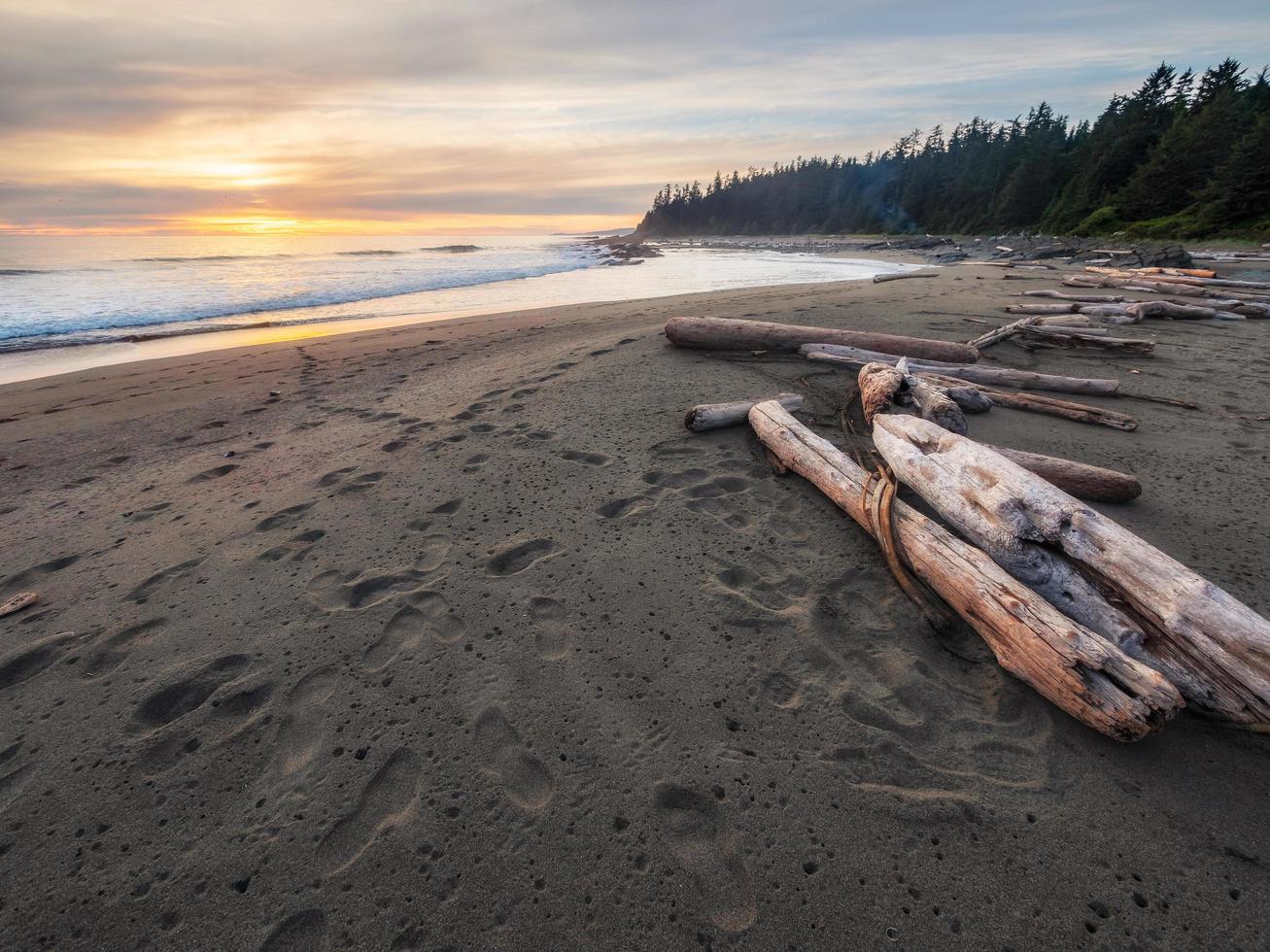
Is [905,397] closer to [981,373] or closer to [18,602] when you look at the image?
[981,373]

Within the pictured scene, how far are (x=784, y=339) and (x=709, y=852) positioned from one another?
6186 mm

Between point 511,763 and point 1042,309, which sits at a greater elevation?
point 511,763

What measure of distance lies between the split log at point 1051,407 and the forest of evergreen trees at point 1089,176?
3274 centimetres

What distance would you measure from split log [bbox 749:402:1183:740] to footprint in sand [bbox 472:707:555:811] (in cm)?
209

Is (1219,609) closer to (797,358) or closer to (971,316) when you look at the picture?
(797,358)

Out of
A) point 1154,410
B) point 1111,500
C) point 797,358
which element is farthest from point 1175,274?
point 1111,500

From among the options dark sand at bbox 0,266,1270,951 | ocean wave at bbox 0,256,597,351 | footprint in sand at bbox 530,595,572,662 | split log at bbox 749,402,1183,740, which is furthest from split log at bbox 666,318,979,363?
ocean wave at bbox 0,256,597,351

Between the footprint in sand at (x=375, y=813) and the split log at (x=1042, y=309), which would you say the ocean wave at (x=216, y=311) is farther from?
the split log at (x=1042, y=309)

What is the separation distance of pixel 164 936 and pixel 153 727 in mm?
966

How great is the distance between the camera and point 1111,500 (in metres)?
3.71

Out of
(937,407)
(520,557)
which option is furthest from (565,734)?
(937,407)

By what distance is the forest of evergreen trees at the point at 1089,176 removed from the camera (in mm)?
27594

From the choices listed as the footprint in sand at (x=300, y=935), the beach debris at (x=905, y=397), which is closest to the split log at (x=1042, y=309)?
the beach debris at (x=905, y=397)

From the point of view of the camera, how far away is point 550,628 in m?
2.74
